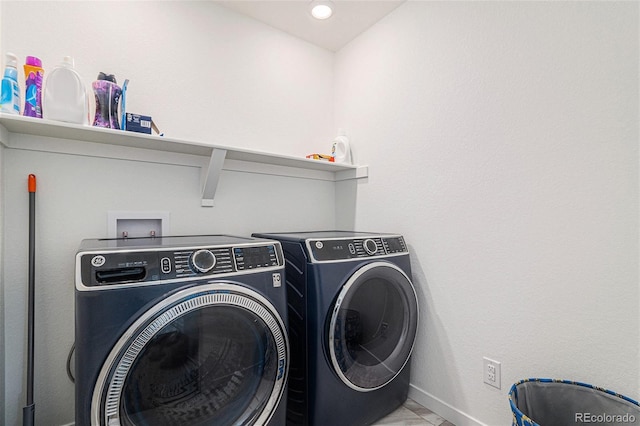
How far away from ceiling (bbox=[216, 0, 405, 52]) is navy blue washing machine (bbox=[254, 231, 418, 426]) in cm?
147

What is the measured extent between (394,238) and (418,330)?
1.86 feet

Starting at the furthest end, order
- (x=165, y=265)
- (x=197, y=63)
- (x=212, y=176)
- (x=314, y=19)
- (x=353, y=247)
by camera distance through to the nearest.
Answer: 1. (x=314, y=19)
2. (x=197, y=63)
3. (x=212, y=176)
4. (x=353, y=247)
5. (x=165, y=265)

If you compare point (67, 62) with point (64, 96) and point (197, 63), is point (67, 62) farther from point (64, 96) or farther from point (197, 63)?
point (197, 63)

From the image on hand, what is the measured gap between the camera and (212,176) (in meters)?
1.72

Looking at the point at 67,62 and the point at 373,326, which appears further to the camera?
the point at 373,326

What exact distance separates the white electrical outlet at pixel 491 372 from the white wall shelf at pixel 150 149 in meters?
1.28

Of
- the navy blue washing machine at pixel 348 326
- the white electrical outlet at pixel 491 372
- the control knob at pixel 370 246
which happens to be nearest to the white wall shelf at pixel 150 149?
the navy blue washing machine at pixel 348 326

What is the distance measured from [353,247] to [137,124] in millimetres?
1204

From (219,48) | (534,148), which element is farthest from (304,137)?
(534,148)

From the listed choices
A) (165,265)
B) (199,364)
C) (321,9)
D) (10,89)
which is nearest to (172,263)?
(165,265)

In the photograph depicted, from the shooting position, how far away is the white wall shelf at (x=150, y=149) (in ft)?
4.24

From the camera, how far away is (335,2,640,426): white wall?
1.11m

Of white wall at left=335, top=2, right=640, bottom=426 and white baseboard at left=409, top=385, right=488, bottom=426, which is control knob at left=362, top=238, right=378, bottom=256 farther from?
white baseboard at left=409, top=385, right=488, bottom=426

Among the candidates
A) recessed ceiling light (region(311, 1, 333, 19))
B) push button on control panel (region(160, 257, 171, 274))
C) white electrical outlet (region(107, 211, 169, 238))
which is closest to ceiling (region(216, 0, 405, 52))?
recessed ceiling light (region(311, 1, 333, 19))
